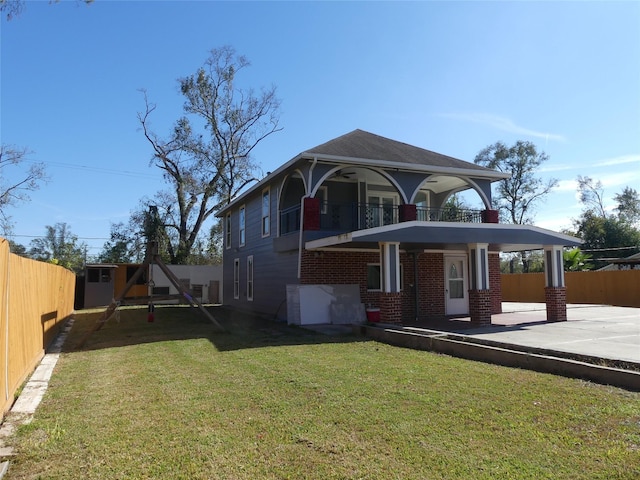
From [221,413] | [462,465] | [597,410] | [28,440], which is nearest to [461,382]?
[597,410]

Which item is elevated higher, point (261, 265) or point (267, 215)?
point (267, 215)

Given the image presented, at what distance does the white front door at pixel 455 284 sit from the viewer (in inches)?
613

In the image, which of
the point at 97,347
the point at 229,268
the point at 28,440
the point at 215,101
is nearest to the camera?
the point at 28,440

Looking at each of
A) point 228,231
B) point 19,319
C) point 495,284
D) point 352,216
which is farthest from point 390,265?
point 228,231

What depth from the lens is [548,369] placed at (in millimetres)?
6781

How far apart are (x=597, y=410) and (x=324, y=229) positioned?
32.1 ft

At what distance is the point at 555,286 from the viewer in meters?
12.9

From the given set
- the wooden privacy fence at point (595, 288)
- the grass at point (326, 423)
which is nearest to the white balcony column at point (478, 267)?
the grass at point (326, 423)

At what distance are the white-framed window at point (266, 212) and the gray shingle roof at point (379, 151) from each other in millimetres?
3338

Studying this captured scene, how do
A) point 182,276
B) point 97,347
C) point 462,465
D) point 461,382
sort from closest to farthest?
point 462,465
point 461,382
point 97,347
point 182,276

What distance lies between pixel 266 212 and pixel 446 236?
7.49 m

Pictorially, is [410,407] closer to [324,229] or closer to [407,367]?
[407,367]

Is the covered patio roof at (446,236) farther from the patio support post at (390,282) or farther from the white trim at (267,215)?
the white trim at (267,215)

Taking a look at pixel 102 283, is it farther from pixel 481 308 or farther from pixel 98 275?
pixel 481 308
